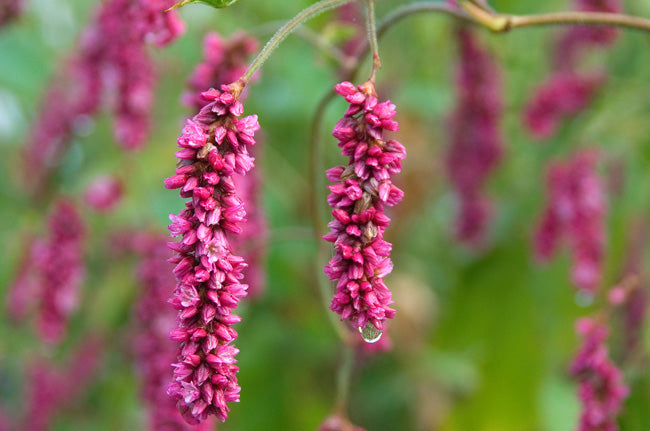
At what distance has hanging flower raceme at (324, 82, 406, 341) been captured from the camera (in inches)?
29.5

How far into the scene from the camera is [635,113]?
1.74 metres

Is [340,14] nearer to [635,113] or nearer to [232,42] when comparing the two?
[635,113]

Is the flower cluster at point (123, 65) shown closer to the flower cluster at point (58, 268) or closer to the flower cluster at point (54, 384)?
the flower cluster at point (58, 268)

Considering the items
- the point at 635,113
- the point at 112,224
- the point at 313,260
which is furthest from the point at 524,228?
the point at 112,224

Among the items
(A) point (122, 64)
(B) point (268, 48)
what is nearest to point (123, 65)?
(A) point (122, 64)

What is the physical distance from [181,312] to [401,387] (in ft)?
5.63

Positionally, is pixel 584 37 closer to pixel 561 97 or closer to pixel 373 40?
pixel 561 97

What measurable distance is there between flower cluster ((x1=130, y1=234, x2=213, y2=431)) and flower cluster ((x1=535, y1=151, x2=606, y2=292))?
29.3 inches

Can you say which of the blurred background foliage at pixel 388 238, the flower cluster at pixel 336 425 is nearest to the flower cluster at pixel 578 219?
the blurred background foliage at pixel 388 238

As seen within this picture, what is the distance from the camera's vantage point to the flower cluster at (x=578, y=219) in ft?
4.56

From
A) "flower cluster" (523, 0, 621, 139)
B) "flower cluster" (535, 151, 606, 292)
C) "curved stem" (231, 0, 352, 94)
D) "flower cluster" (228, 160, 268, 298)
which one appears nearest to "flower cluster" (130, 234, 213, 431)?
"flower cluster" (228, 160, 268, 298)

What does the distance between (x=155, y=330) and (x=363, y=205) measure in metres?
0.54

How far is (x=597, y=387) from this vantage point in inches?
40.2

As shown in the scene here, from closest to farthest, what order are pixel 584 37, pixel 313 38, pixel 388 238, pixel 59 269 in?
pixel 313 38
pixel 59 269
pixel 584 37
pixel 388 238
